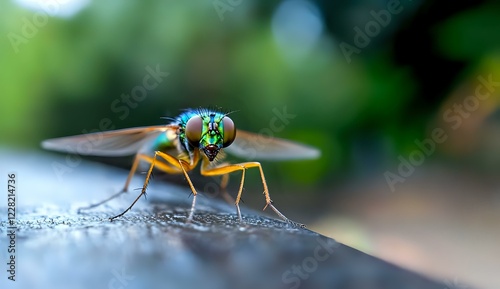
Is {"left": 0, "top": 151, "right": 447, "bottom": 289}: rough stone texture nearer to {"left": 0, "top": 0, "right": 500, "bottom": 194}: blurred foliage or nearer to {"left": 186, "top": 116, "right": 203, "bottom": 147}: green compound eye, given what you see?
{"left": 186, "top": 116, "right": 203, "bottom": 147}: green compound eye

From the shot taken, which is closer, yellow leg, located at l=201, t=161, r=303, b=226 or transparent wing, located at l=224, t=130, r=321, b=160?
yellow leg, located at l=201, t=161, r=303, b=226

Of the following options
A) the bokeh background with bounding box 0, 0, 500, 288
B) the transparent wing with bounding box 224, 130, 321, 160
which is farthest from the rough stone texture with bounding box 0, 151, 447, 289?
the bokeh background with bounding box 0, 0, 500, 288

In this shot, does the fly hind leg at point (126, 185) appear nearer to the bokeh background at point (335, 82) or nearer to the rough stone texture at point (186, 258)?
the rough stone texture at point (186, 258)

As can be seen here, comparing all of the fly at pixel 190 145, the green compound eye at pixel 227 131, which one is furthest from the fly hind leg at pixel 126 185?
the green compound eye at pixel 227 131

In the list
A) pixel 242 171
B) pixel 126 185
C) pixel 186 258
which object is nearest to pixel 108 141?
pixel 126 185

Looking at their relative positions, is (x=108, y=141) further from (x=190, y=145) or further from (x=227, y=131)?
(x=227, y=131)

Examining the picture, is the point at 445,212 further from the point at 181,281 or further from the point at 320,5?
the point at 181,281

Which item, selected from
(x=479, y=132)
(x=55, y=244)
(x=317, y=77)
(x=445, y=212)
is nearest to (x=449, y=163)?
(x=479, y=132)
